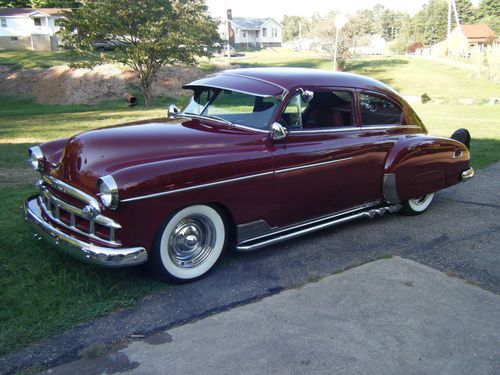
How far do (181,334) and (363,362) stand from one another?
117cm

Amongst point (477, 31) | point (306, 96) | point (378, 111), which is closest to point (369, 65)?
point (477, 31)

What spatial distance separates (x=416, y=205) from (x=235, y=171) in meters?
2.81

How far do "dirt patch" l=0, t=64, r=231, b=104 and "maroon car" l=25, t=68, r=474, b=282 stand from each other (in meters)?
21.1

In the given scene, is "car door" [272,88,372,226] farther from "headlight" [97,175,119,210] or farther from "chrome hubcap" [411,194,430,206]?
"headlight" [97,175,119,210]

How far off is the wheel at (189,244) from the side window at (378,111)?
217 centimetres

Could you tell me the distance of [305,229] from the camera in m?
4.57

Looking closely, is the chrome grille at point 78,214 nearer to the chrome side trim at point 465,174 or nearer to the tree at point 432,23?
the chrome side trim at point 465,174

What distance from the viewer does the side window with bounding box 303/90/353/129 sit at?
4.71m

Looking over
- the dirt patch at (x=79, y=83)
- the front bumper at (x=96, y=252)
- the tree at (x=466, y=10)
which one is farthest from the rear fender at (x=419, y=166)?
the tree at (x=466, y=10)

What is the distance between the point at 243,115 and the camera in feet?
14.8

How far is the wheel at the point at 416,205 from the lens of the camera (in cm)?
560

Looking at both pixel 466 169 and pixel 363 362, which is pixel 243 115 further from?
pixel 466 169

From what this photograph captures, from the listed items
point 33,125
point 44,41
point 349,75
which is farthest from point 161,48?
point 44,41

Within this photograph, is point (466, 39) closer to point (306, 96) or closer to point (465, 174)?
point (465, 174)
